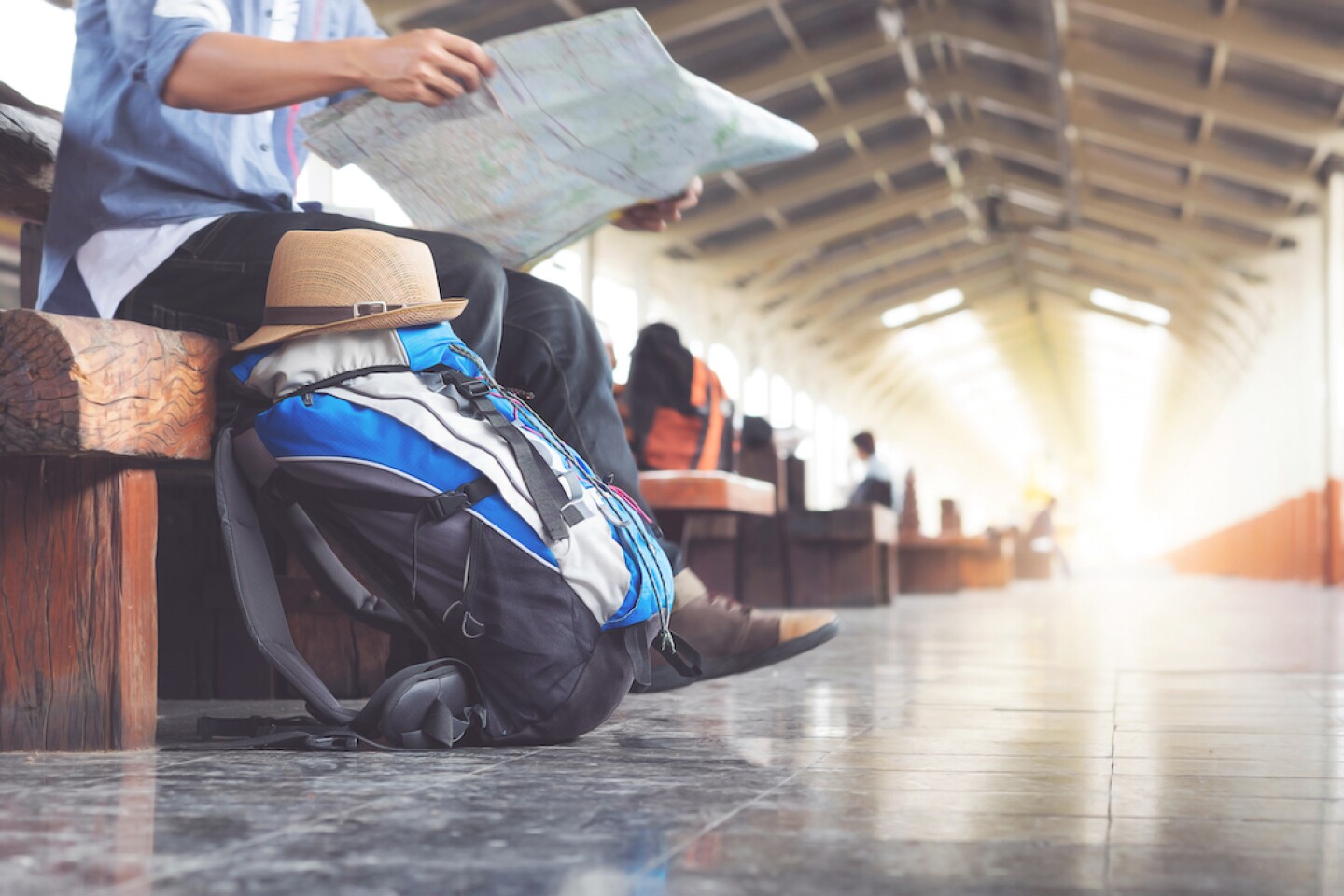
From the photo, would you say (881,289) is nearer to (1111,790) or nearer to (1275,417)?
(1275,417)

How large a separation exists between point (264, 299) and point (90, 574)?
42cm

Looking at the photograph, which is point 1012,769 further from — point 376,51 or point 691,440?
point 691,440

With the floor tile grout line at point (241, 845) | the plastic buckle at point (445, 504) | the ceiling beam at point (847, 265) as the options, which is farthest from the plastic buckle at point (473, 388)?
the ceiling beam at point (847, 265)

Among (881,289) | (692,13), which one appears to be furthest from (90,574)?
(881,289)

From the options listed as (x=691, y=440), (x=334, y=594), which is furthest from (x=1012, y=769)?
(x=691, y=440)

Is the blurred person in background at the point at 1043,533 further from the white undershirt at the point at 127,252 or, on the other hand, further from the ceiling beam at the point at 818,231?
the white undershirt at the point at 127,252

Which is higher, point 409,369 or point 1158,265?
point 1158,265

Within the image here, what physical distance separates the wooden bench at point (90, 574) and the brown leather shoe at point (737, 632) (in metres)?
0.81

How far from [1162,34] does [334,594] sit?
383 inches

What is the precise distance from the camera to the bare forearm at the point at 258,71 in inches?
72.0

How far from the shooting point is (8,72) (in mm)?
6266

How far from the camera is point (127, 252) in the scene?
76.8 inches

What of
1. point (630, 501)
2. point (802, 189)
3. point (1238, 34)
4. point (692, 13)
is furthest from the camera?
point (802, 189)

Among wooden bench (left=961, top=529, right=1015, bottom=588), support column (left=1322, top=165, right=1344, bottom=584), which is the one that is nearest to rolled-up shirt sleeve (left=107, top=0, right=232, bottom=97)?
wooden bench (left=961, top=529, right=1015, bottom=588)
